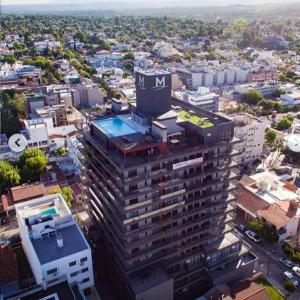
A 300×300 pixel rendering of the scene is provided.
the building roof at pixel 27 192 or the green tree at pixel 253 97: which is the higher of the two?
the building roof at pixel 27 192

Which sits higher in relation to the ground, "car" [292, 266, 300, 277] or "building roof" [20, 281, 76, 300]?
"building roof" [20, 281, 76, 300]

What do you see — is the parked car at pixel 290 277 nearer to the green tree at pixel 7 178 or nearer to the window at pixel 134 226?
A: the window at pixel 134 226

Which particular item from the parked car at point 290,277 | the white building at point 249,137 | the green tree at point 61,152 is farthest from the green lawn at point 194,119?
the green tree at point 61,152

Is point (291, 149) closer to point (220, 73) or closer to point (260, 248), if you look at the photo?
point (260, 248)

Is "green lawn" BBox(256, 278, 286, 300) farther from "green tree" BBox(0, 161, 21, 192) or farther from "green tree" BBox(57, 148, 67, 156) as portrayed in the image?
"green tree" BBox(57, 148, 67, 156)

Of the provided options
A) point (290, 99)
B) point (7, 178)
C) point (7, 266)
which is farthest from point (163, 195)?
point (290, 99)

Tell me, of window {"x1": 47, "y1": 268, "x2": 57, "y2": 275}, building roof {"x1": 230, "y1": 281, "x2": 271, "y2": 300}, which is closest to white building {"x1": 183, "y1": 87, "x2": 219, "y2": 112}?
building roof {"x1": 230, "y1": 281, "x2": 271, "y2": 300}
